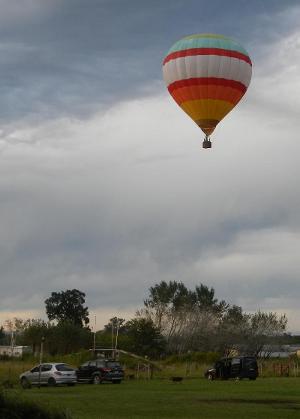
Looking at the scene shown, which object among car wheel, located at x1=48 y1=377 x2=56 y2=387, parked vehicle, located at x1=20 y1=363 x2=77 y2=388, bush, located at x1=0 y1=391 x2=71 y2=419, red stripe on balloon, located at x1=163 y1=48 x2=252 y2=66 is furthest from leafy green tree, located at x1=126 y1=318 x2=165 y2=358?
bush, located at x1=0 y1=391 x2=71 y2=419

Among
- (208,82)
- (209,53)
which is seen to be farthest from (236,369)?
(209,53)

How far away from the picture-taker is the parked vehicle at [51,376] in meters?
42.8

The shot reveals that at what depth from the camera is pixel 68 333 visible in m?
86.3

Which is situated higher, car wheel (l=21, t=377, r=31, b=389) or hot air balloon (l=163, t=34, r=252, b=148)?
hot air balloon (l=163, t=34, r=252, b=148)

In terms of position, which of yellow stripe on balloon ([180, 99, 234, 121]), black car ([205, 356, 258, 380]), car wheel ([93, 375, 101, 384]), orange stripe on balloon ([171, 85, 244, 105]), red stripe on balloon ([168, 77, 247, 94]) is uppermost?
red stripe on balloon ([168, 77, 247, 94])

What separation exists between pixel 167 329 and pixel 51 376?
63946 millimetres

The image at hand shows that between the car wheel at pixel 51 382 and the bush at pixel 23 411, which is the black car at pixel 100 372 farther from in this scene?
the bush at pixel 23 411

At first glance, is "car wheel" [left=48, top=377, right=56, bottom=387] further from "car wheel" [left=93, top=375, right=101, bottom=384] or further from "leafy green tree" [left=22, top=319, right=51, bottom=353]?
"leafy green tree" [left=22, top=319, right=51, bottom=353]

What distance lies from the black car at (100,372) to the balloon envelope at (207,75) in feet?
49.2

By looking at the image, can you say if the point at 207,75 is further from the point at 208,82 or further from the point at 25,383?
the point at 25,383

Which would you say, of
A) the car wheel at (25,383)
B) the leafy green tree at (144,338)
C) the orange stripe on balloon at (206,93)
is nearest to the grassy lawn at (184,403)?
the car wheel at (25,383)

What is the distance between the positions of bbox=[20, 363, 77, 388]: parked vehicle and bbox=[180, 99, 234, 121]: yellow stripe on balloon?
50.5 feet

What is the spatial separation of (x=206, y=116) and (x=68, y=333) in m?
50.8

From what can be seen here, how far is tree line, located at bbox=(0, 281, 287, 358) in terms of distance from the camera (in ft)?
244
